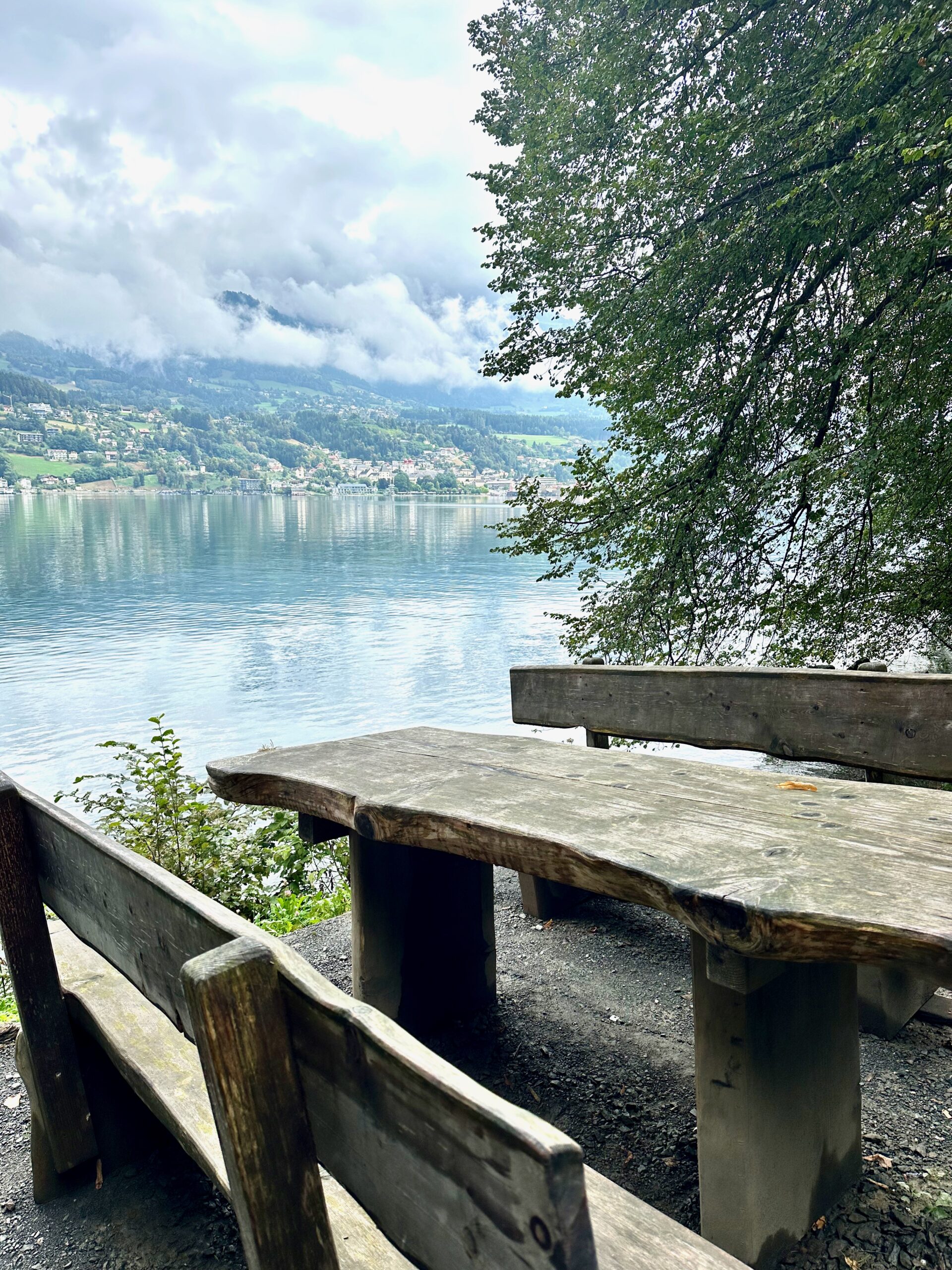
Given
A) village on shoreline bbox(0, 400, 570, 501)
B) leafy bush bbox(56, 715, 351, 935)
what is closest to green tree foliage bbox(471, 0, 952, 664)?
leafy bush bbox(56, 715, 351, 935)

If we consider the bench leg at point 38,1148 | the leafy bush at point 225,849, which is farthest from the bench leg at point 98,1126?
the leafy bush at point 225,849

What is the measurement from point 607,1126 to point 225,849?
13.2ft

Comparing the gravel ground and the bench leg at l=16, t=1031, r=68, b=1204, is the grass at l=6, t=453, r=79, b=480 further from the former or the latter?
the bench leg at l=16, t=1031, r=68, b=1204

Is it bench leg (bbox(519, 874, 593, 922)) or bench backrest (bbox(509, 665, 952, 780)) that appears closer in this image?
bench backrest (bbox(509, 665, 952, 780))

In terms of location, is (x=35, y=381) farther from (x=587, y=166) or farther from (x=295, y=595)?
(x=587, y=166)

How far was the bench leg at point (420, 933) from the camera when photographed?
2955 millimetres

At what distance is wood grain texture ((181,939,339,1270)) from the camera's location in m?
1.05

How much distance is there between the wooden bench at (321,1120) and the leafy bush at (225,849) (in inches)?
125

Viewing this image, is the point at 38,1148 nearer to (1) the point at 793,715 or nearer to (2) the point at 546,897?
(2) the point at 546,897

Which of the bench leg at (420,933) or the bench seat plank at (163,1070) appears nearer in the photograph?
the bench seat plank at (163,1070)

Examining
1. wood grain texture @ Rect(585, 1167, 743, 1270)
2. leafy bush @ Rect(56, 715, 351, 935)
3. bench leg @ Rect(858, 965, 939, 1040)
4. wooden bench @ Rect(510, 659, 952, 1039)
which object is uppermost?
wooden bench @ Rect(510, 659, 952, 1039)

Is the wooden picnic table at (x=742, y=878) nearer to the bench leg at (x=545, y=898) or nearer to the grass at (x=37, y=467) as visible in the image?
the bench leg at (x=545, y=898)

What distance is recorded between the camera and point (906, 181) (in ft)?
21.3

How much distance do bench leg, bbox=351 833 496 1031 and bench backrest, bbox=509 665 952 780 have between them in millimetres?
845
